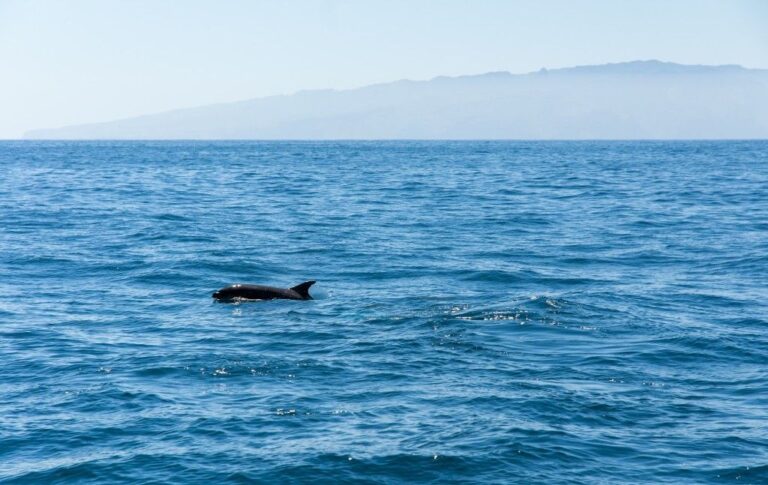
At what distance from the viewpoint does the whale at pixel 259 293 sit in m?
25.9

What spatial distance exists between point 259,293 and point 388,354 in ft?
23.8

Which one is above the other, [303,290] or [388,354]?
[303,290]

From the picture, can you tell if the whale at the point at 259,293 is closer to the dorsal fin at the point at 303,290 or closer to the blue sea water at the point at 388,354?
the dorsal fin at the point at 303,290

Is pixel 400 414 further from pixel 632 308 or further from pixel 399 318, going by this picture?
pixel 632 308

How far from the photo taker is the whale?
85.1 feet

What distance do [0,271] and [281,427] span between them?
64.5 feet

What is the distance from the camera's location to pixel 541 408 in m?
16.2

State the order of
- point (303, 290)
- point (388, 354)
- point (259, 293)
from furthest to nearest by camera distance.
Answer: point (303, 290), point (259, 293), point (388, 354)

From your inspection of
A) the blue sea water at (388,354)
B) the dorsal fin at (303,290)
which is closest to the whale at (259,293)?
the dorsal fin at (303,290)

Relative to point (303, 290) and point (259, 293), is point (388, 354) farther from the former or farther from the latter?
point (259, 293)

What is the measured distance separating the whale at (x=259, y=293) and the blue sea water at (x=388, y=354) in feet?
1.65

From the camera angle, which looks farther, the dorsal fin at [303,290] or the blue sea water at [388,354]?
the dorsal fin at [303,290]

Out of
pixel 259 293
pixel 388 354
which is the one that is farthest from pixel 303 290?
pixel 388 354

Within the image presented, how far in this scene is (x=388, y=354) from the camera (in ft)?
65.0
